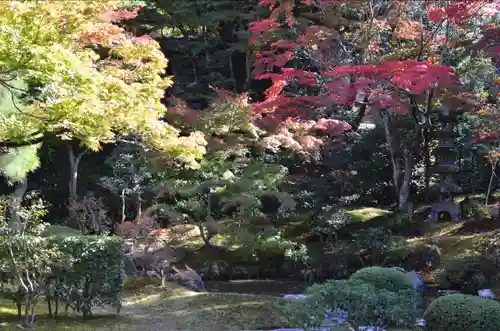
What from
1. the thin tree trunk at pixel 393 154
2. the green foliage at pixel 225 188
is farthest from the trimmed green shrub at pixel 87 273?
the thin tree trunk at pixel 393 154

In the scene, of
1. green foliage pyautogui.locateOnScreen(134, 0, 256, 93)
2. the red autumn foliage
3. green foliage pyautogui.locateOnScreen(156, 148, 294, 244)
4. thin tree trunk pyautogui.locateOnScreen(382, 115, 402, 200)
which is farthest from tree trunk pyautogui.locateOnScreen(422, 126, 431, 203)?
green foliage pyautogui.locateOnScreen(134, 0, 256, 93)

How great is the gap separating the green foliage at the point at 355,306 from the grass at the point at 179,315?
1.59 m

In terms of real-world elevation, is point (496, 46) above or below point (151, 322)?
above

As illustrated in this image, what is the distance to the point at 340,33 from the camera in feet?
40.2

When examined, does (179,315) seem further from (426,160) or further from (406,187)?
(426,160)

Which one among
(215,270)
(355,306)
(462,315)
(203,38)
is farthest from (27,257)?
(203,38)

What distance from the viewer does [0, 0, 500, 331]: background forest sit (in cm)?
642

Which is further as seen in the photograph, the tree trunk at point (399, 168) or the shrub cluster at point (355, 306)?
the tree trunk at point (399, 168)

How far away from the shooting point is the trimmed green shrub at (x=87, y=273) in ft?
20.9

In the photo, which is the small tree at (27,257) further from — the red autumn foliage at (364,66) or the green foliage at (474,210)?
the green foliage at (474,210)

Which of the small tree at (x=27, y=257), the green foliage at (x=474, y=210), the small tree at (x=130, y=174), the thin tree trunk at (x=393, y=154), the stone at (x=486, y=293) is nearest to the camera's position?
the small tree at (x=27, y=257)

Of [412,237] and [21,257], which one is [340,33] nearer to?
[412,237]

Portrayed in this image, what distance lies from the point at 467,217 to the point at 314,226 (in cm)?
352

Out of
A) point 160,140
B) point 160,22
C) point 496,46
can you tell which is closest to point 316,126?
point 496,46
